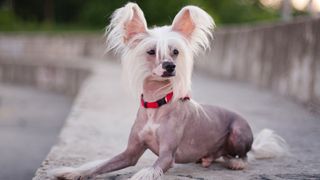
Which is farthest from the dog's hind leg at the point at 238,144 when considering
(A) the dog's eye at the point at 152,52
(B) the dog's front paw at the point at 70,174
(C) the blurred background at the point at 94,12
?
(C) the blurred background at the point at 94,12

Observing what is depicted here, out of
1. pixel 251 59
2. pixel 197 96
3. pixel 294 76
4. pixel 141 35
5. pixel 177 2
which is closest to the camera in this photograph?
pixel 141 35

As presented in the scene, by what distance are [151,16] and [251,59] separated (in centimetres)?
2078

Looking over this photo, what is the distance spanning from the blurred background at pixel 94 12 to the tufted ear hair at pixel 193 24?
2288 centimetres

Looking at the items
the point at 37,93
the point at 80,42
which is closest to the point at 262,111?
the point at 37,93

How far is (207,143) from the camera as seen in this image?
189 inches

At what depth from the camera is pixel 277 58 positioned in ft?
38.9

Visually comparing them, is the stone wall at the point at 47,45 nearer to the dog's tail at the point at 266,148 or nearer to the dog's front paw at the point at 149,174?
the dog's tail at the point at 266,148

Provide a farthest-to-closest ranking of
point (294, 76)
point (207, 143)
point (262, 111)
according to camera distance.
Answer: point (294, 76) → point (262, 111) → point (207, 143)

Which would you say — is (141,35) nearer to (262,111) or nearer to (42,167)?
(42,167)

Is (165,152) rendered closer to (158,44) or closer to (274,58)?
(158,44)

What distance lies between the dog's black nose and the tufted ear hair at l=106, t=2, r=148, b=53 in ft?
0.98

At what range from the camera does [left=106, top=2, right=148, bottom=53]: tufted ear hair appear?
4.40m

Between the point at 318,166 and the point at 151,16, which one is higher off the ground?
the point at 151,16

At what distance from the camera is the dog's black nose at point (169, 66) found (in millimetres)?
4258
